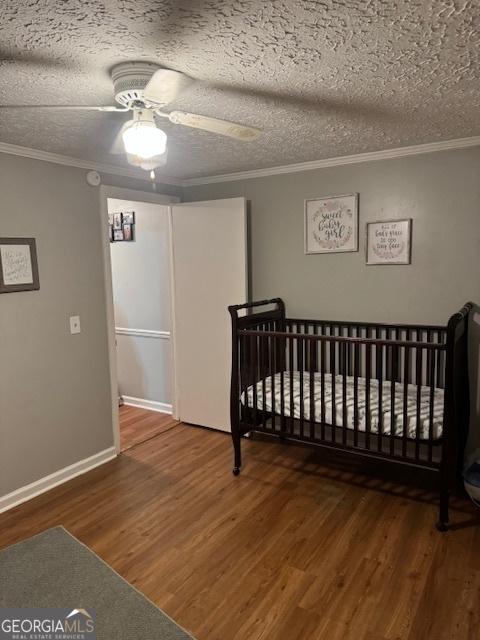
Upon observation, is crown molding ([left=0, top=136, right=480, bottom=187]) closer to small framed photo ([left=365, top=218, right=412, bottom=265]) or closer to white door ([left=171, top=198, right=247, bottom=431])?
white door ([left=171, top=198, right=247, bottom=431])

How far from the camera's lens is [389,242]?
3041mm

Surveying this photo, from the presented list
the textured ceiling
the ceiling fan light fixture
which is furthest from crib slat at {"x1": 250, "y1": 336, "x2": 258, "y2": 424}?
the ceiling fan light fixture

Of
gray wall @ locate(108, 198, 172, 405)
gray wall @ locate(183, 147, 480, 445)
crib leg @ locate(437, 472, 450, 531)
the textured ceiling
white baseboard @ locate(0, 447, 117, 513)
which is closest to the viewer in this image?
the textured ceiling

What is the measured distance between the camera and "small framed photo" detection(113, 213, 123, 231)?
14.1ft

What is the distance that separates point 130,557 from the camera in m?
2.19

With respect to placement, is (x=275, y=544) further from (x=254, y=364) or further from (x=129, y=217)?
(x=129, y=217)

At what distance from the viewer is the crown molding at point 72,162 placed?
2.57 meters

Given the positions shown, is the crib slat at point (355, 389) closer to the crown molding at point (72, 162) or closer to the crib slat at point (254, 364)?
the crib slat at point (254, 364)

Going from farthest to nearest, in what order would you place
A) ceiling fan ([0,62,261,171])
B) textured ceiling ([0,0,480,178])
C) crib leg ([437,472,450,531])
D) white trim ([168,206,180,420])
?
white trim ([168,206,180,420]), crib leg ([437,472,450,531]), ceiling fan ([0,62,261,171]), textured ceiling ([0,0,480,178])

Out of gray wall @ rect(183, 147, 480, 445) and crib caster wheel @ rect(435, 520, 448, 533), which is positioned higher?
gray wall @ rect(183, 147, 480, 445)

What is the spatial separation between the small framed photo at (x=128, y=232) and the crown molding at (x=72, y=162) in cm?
72

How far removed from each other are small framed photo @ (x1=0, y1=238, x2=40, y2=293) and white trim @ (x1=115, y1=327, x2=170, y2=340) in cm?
155

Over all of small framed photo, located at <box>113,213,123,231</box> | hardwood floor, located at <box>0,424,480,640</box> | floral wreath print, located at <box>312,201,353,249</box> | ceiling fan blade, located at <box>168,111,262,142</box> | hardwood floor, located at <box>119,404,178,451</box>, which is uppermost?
ceiling fan blade, located at <box>168,111,262,142</box>

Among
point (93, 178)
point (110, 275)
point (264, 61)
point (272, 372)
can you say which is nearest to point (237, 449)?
point (272, 372)
